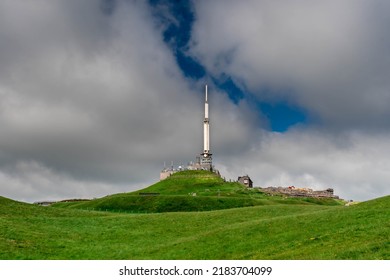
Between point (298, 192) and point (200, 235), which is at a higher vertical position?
point (298, 192)

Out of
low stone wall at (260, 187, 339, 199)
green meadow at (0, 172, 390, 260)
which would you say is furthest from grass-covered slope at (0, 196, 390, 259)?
low stone wall at (260, 187, 339, 199)

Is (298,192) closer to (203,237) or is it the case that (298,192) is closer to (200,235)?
(200,235)

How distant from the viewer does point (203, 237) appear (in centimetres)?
4572

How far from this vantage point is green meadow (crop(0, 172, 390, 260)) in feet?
114

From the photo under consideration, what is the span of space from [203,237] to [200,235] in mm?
2061

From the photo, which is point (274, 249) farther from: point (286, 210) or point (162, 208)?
point (162, 208)

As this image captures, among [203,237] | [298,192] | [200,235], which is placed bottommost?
[203,237]

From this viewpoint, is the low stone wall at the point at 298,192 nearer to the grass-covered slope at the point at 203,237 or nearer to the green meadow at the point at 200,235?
the green meadow at the point at 200,235

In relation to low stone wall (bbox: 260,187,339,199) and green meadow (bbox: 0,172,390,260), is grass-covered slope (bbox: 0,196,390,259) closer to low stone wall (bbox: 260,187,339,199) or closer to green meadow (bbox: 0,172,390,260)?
green meadow (bbox: 0,172,390,260)

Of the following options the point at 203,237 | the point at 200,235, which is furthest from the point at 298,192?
the point at 203,237

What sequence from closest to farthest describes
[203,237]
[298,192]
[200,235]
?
[203,237], [200,235], [298,192]

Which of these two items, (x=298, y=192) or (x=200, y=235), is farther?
(x=298, y=192)

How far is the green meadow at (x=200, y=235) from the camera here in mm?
Answer: 34781
